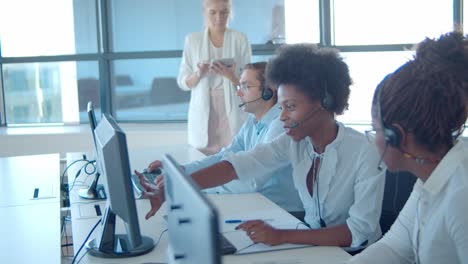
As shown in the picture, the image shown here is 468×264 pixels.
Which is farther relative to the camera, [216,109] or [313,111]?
[216,109]

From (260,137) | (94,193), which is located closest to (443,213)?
(260,137)

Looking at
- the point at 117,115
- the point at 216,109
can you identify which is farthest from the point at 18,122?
the point at 216,109

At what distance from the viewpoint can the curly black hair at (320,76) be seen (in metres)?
2.11

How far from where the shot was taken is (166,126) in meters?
5.08

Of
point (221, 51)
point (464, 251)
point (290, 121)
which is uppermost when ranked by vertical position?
point (221, 51)

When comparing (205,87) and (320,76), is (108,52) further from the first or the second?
(320,76)

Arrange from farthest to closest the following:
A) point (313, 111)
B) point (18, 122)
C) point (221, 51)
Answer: point (18, 122) → point (221, 51) → point (313, 111)

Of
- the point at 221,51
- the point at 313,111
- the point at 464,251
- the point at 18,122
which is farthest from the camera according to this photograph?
the point at 18,122

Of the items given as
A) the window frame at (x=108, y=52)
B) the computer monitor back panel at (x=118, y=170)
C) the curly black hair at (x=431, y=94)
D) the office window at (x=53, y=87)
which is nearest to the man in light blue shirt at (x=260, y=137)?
the computer monitor back panel at (x=118, y=170)

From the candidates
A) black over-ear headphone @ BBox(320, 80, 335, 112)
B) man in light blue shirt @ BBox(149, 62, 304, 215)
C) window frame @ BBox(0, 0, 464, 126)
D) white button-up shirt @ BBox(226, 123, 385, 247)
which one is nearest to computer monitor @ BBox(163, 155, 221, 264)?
white button-up shirt @ BBox(226, 123, 385, 247)

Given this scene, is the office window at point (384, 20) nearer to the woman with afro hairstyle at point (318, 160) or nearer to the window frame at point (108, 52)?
the window frame at point (108, 52)

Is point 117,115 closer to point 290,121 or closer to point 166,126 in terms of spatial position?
point 166,126

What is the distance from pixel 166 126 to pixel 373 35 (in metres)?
1.81

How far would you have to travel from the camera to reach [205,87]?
12.8ft
